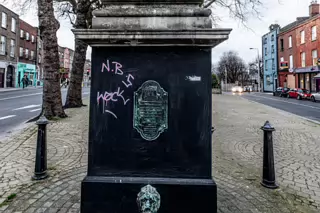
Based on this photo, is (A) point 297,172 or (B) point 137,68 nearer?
(B) point 137,68

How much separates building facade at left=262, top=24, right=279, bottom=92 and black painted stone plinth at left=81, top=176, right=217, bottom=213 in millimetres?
47147

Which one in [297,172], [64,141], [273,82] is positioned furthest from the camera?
[273,82]

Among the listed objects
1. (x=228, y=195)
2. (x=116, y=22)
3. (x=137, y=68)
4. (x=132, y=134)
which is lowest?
(x=228, y=195)

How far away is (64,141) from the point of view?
255 inches

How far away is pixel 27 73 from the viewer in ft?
141

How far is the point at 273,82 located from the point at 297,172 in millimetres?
46120

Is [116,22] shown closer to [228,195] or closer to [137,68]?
[137,68]

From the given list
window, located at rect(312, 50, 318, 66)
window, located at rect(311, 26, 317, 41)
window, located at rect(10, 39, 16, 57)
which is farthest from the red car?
window, located at rect(10, 39, 16, 57)

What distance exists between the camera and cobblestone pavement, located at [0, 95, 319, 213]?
3.11 metres

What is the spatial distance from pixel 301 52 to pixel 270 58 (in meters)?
10.7

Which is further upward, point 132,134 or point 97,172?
point 132,134

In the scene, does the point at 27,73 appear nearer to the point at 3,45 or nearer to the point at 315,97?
the point at 3,45

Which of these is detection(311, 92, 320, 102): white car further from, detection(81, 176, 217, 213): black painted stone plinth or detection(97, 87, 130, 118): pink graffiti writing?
detection(97, 87, 130, 118): pink graffiti writing

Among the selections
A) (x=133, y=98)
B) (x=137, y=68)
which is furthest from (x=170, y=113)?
(x=137, y=68)
